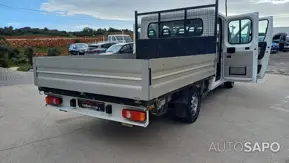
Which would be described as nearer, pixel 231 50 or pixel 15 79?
pixel 231 50

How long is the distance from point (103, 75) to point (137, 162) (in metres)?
1.15

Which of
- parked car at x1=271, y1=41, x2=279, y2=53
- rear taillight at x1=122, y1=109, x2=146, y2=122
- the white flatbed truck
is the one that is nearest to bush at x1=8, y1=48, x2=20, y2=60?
the white flatbed truck

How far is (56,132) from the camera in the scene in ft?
12.3

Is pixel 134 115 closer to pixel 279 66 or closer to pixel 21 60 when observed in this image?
pixel 279 66

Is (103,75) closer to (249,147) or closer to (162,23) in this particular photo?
(249,147)

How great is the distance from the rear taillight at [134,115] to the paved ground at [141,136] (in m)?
0.54

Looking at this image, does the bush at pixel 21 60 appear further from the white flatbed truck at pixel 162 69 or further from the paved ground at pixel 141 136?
the white flatbed truck at pixel 162 69

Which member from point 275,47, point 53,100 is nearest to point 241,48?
point 53,100

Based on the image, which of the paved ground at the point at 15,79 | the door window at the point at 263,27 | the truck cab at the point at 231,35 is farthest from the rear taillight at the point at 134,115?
the paved ground at the point at 15,79

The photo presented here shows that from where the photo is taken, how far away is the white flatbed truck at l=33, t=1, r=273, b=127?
2.62m

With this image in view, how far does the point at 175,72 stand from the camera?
300 centimetres

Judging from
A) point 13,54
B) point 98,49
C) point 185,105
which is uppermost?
point 98,49

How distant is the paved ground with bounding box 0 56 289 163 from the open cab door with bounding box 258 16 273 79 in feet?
3.33

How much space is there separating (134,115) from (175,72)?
806mm
